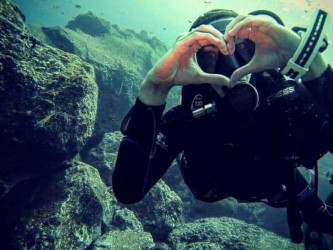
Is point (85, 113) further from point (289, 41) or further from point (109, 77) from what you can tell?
point (109, 77)

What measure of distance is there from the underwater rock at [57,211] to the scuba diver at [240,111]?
258cm

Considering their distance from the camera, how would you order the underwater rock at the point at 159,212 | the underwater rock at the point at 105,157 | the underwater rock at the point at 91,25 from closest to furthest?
1. the underwater rock at the point at 159,212
2. the underwater rock at the point at 105,157
3. the underwater rock at the point at 91,25

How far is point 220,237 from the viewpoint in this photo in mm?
5441

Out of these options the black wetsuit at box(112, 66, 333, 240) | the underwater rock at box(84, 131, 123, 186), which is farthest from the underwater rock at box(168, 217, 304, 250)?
the black wetsuit at box(112, 66, 333, 240)

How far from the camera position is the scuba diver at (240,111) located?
182cm

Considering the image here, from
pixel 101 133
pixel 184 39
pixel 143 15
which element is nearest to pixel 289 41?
pixel 184 39

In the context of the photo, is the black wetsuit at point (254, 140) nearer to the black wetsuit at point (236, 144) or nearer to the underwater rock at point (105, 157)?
the black wetsuit at point (236, 144)

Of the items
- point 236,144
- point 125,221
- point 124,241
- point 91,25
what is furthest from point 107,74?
point 236,144

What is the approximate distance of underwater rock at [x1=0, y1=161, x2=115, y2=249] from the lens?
430cm

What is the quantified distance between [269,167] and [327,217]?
1835 millimetres

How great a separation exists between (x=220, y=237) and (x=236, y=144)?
3856 mm

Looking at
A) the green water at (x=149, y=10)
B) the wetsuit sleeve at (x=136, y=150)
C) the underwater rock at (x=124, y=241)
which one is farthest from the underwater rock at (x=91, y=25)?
the wetsuit sleeve at (x=136, y=150)

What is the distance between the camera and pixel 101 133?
8.68m

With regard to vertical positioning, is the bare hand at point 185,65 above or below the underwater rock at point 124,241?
above
